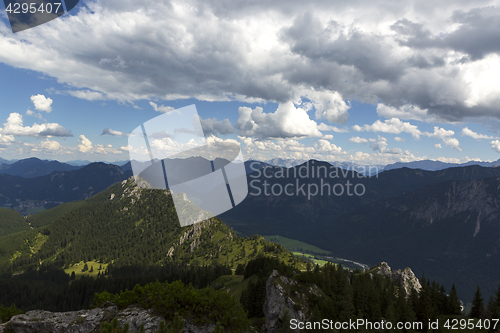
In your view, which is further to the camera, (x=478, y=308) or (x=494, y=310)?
(x=478, y=308)

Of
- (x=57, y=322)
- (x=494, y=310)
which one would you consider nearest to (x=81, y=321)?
(x=57, y=322)

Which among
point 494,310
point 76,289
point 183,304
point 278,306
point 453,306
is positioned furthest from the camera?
point 76,289

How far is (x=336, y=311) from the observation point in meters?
58.8

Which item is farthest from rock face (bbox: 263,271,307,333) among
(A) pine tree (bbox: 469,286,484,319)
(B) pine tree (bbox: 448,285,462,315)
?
(A) pine tree (bbox: 469,286,484,319)

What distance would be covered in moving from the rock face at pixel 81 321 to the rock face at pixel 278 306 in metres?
29.3

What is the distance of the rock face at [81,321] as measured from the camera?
25656 mm

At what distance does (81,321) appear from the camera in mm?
27234

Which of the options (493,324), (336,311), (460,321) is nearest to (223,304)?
(336,311)

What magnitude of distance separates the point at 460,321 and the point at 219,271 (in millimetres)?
117293

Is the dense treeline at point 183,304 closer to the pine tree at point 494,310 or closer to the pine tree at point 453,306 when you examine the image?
the pine tree at point 494,310

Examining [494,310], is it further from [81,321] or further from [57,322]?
[57,322]

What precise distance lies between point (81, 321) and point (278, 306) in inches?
1678

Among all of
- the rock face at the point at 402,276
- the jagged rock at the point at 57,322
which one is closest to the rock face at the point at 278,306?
the jagged rock at the point at 57,322

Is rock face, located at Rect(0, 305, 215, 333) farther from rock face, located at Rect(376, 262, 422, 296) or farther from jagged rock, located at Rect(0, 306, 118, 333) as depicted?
rock face, located at Rect(376, 262, 422, 296)
